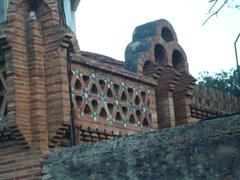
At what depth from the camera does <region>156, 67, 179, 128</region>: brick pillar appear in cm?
983

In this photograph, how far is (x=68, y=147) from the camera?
7367 millimetres

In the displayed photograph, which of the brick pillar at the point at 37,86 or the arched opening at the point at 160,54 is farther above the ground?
the arched opening at the point at 160,54

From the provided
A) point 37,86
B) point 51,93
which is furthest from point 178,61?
point 37,86

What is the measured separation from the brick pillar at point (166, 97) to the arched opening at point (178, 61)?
0.59 m

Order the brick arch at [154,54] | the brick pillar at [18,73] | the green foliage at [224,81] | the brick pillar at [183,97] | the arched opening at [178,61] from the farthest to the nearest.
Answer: the green foliage at [224,81] → the arched opening at [178,61] → the brick pillar at [183,97] → the brick arch at [154,54] → the brick pillar at [18,73]

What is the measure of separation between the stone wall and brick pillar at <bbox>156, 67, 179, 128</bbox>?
9.62 ft

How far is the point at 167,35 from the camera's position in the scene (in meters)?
10.7

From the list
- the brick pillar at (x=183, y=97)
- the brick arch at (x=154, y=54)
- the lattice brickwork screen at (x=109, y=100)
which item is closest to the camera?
the lattice brickwork screen at (x=109, y=100)

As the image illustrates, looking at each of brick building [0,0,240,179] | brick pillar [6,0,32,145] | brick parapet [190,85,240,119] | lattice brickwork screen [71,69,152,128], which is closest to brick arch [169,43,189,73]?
brick parapet [190,85,240,119]

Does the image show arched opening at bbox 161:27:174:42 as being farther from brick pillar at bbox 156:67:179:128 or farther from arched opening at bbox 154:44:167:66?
brick pillar at bbox 156:67:179:128

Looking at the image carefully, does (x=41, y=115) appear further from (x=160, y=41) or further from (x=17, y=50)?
(x=160, y=41)

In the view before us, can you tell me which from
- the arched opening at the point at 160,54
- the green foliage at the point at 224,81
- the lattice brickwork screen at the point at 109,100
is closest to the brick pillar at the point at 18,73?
the lattice brickwork screen at the point at 109,100

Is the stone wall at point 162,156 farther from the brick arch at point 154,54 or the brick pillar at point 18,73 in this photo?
the brick arch at point 154,54

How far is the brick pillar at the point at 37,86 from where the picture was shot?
7.34 metres
